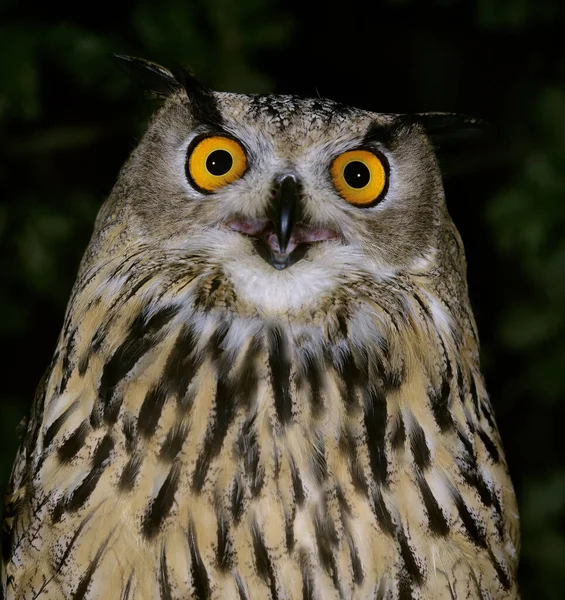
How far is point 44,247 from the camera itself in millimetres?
2033

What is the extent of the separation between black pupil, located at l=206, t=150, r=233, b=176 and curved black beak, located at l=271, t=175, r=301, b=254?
0.09 meters

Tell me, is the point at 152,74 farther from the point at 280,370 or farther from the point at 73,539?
the point at 73,539

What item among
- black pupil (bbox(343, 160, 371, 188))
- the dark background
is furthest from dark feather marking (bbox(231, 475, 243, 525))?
the dark background

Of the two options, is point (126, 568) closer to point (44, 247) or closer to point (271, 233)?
point (271, 233)

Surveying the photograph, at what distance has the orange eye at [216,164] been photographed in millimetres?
1146

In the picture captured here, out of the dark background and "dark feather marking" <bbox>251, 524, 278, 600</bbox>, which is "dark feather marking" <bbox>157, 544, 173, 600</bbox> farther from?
the dark background

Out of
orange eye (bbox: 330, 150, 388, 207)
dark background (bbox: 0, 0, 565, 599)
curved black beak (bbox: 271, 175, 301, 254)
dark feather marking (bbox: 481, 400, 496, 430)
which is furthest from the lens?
dark background (bbox: 0, 0, 565, 599)

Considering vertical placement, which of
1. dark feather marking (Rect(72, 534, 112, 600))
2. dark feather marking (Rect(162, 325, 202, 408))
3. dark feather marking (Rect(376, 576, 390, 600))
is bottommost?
dark feather marking (Rect(72, 534, 112, 600))

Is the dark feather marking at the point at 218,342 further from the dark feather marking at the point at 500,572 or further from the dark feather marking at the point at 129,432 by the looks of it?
the dark feather marking at the point at 500,572

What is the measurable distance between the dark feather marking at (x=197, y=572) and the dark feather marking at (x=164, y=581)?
0.03 meters

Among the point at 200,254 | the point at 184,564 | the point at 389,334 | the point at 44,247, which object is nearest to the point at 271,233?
the point at 200,254

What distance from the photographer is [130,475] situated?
1104 mm

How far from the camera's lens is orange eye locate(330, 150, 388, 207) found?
1160mm

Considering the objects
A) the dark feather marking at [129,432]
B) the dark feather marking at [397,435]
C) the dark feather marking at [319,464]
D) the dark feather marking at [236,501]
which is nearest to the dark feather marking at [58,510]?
the dark feather marking at [129,432]
